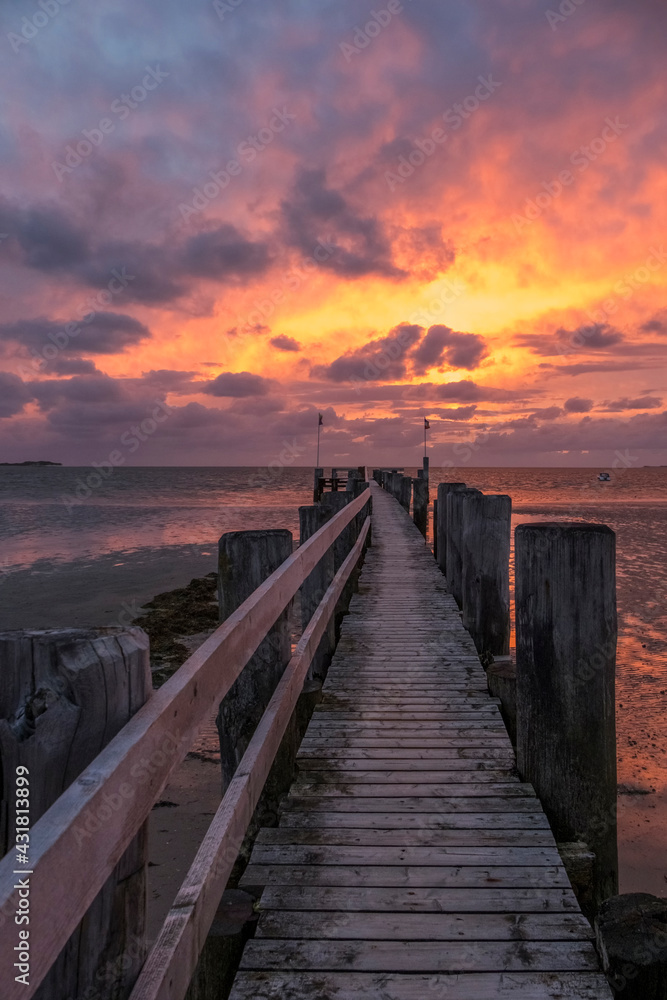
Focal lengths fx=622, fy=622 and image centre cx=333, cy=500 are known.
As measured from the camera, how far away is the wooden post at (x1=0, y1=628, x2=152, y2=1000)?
1114 millimetres

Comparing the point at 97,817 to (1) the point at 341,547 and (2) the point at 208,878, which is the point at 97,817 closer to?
(2) the point at 208,878

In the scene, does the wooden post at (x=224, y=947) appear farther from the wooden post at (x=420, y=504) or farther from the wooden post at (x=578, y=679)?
the wooden post at (x=420, y=504)

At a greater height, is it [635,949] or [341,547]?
[341,547]

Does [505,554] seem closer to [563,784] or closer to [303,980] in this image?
[563,784]

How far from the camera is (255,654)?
9.96 feet

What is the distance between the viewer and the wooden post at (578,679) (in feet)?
9.89

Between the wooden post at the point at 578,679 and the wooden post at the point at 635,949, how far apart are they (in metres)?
0.84

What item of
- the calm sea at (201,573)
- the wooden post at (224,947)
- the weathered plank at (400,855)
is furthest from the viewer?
the calm sea at (201,573)

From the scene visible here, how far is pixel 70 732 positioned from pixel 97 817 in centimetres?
18

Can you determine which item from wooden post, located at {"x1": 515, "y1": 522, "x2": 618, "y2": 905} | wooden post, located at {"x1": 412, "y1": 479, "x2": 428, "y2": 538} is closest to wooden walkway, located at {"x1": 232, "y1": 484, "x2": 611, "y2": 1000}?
wooden post, located at {"x1": 515, "y1": 522, "x2": 618, "y2": 905}

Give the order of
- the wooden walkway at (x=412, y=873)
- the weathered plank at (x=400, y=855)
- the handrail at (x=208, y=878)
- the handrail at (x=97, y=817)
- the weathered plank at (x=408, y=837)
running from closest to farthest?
the handrail at (x=97, y=817)
the handrail at (x=208, y=878)
the wooden walkway at (x=412, y=873)
the weathered plank at (x=400, y=855)
the weathered plank at (x=408, y=837)

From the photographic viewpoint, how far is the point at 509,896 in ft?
8.38

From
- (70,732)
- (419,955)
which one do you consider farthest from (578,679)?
(70,732)

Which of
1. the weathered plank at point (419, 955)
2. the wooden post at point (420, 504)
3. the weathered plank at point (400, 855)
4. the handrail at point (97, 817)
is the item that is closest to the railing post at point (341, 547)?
the weathered plank at point (400, 855)
